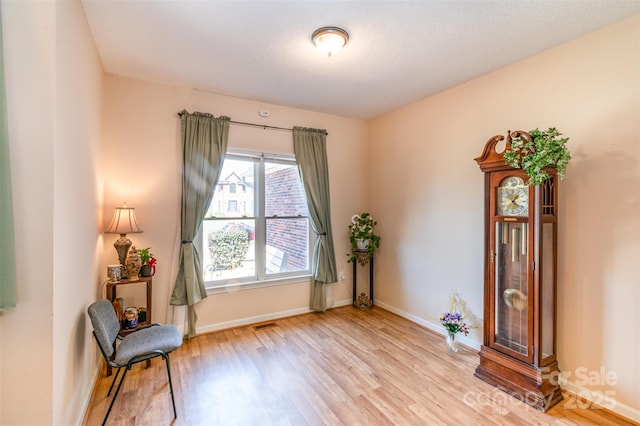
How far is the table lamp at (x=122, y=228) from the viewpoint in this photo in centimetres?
269

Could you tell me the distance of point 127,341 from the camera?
7.12 ft

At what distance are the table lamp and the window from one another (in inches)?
31.8

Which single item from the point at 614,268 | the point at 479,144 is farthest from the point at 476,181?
the point at 614,268

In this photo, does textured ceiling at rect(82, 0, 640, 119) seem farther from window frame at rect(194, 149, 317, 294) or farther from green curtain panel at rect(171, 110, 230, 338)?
window frame at rect(194, 149, 317, 294)

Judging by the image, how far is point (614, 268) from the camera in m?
2.13

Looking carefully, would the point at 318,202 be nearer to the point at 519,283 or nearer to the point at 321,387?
the point at 321,387

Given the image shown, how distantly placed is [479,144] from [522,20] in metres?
1.16

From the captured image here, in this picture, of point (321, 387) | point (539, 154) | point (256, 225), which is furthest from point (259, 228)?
point (539, 154)

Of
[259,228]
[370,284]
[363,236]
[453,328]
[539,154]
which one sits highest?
[539,154]

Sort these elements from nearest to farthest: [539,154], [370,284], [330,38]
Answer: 1. [539,154]
2. [330,38]
3. [370,284]

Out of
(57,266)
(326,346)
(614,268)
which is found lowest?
(326,346)

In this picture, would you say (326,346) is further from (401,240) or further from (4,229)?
(4,229)

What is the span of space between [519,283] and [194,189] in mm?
3283

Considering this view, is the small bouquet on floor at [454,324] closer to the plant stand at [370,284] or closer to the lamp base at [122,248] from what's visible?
the plant stand at [370,284]
